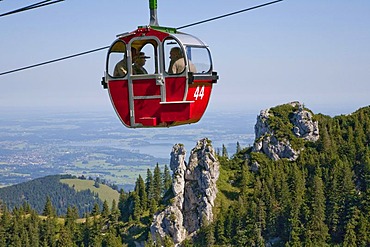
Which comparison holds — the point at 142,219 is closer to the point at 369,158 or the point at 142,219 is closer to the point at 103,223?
the point at 103,223

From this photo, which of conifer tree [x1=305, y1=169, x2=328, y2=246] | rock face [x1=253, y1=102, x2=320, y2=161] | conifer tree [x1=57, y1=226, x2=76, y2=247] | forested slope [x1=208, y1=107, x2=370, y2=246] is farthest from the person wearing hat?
rock face [x1=253, y1=102, x2=320, y2=161]

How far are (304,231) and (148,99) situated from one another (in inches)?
3503

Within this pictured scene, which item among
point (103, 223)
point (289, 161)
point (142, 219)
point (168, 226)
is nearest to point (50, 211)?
point (103, 223)

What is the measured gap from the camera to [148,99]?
58.2 ft

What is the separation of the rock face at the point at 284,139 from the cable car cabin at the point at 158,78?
108827 mm

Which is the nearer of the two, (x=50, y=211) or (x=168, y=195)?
(x=168, y=195)

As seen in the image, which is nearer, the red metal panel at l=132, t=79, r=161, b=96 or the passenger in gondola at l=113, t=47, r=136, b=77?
the red metal panel at l=132, t=79, r=161, b=96

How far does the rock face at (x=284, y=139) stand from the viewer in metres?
126

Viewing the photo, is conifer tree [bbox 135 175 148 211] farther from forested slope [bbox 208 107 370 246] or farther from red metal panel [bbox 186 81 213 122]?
red metal panel [bbox 186 81 213 122]

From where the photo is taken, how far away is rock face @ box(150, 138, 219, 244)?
113812 millimetres

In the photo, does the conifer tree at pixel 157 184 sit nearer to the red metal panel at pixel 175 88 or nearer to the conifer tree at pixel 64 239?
the conifer tree at pixel 64 239

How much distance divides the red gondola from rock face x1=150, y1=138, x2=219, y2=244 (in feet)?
317

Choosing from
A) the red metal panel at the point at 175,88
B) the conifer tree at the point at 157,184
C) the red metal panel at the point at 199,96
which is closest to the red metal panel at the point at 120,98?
the red metal panel at the point at 175,88

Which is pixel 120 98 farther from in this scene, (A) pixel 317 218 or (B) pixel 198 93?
(A) pixel 317 218
